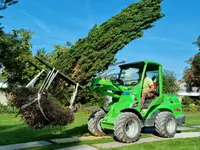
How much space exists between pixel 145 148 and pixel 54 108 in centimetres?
273

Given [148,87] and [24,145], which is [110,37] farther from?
[24,145]

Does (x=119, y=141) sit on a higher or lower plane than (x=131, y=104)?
lower

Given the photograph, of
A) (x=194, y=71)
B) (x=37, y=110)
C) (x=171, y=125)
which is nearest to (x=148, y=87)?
(x=171, y=125)

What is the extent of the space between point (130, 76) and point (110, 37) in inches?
102

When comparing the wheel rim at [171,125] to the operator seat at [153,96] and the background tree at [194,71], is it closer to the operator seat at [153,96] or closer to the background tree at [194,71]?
the operator seat at [153,96]

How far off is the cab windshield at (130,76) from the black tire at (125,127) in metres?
1.39

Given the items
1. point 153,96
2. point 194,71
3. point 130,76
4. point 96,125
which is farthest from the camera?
point 194,71

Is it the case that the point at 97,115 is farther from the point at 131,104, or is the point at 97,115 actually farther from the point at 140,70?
the point at 140,70

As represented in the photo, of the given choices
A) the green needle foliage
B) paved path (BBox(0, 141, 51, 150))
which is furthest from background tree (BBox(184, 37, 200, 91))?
paved path (BBox(0, 141, 51, 150))

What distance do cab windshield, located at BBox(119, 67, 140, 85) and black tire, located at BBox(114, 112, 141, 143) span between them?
1387 mm

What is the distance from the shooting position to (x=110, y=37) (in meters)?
11.6

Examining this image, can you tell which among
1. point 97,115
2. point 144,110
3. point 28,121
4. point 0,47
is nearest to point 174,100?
point 144,110

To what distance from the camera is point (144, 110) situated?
9.08 metres

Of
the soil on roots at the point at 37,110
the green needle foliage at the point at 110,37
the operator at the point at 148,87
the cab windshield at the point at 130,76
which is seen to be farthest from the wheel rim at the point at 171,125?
the soil on roots at the point at 37,110
